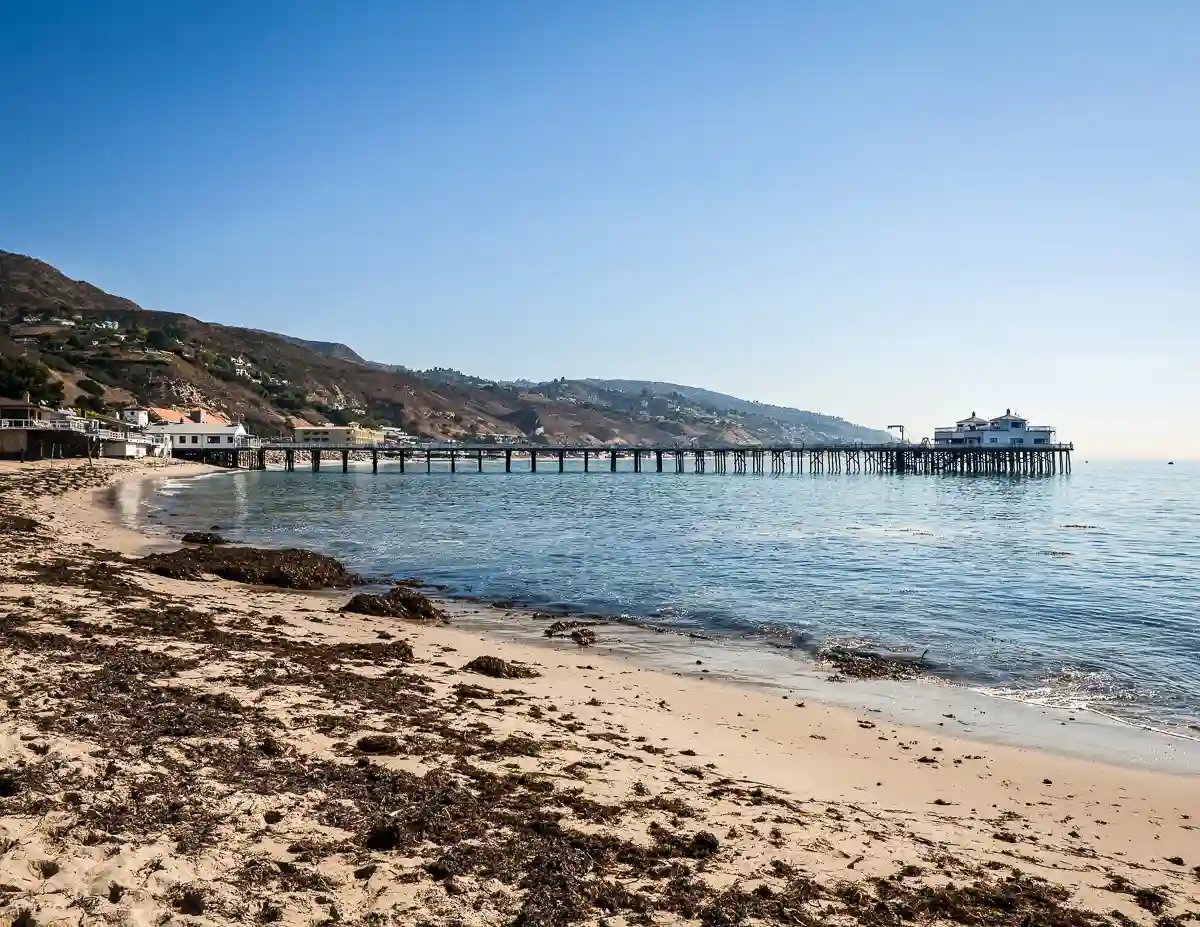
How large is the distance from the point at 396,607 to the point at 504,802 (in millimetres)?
10640

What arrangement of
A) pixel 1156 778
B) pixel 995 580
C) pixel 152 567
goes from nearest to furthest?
pixel 1156 778 → pixel 152 567 → pixel 995 580

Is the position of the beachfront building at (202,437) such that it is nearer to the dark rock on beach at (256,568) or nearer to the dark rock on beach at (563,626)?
the dark rock on beach at (256,568)

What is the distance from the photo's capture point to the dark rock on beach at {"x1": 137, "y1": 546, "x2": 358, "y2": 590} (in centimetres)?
1953

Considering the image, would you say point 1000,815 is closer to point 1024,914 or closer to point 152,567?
point 1024,914

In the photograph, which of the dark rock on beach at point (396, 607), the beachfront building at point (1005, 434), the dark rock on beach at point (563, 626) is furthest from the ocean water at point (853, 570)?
the beachfront building at point (1005, 434)

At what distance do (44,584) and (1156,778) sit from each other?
17.3 m

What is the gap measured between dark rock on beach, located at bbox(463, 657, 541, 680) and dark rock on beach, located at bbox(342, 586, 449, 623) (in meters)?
4.79

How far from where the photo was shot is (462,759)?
7422mm

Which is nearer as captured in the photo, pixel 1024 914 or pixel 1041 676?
pixel 1024 914

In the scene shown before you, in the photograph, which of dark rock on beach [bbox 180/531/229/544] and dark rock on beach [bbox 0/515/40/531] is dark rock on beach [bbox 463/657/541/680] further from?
dark rock on beach [bbox 0/515/40/531]

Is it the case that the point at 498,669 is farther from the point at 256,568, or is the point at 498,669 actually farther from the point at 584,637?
the point at 256,568

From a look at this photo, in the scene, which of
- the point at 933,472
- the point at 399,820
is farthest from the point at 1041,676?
the point at 933,472

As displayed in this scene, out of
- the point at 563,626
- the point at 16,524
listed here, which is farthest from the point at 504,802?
the point at 16,524

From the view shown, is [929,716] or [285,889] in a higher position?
[285,889]
